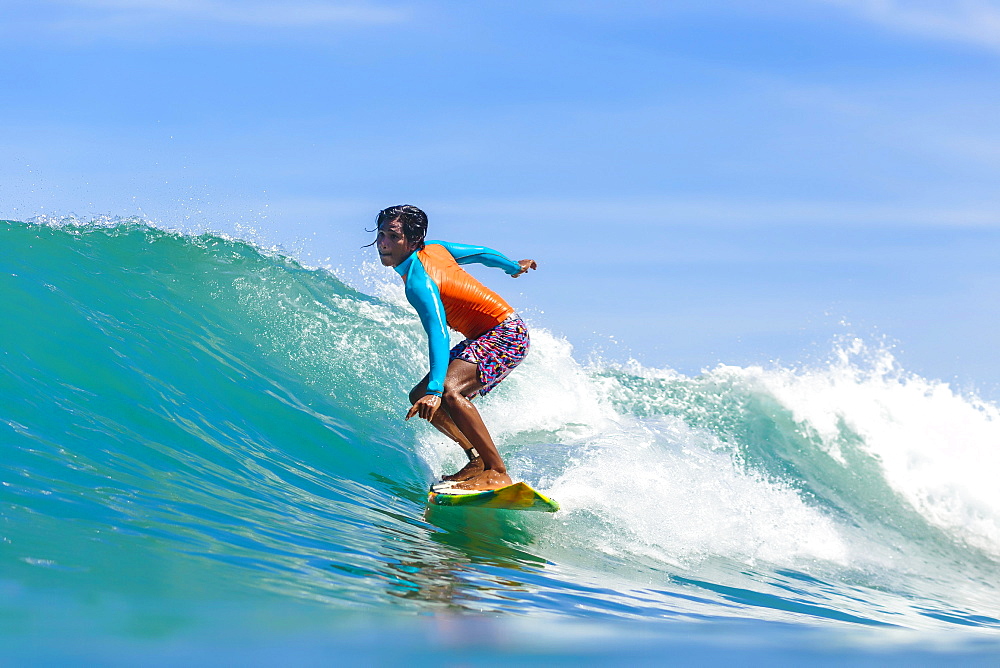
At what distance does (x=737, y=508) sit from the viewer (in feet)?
21.7

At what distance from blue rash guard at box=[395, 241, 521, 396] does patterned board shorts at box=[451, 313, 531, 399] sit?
0.26 ft

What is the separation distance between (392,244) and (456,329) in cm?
75

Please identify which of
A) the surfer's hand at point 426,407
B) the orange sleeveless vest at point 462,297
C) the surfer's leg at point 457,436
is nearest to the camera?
the surfer's hand at point 426,407

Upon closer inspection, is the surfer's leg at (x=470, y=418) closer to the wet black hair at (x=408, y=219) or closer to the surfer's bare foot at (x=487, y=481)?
the surfer's bare foot at (x=487, y=481)

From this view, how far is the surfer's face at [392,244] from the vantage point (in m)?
5.37

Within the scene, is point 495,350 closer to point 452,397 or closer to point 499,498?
point 452,397

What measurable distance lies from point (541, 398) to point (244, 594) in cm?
676

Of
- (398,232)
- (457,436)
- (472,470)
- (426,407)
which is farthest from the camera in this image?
(457,436)

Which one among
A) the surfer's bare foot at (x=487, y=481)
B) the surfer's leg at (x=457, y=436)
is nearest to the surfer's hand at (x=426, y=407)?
the surfer's leg at (x=457, y=436)

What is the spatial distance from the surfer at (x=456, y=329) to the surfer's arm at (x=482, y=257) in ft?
0.31

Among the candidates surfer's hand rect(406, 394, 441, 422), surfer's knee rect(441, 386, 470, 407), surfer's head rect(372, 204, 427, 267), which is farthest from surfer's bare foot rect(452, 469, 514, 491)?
surfer's head rect(372, 204, 427, 267)

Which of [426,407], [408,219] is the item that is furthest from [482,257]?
[426,407]

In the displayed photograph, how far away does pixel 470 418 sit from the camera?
5.46 meters

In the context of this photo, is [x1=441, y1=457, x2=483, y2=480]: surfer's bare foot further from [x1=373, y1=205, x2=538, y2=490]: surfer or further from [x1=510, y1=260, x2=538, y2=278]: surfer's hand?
[x1=510, y1=260, x2=538, y2=278]: surfer's hand
